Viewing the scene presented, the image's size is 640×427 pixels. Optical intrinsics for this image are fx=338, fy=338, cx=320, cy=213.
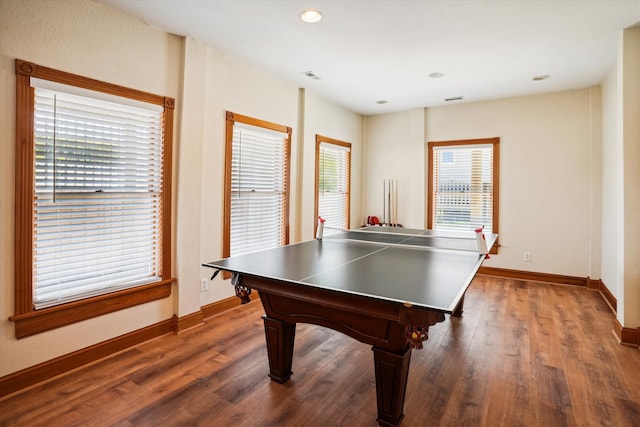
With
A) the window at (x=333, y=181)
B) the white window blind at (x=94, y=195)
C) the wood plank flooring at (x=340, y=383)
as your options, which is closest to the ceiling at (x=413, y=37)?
the white window blind at (x=94, y=195)

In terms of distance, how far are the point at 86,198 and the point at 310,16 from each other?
221cm

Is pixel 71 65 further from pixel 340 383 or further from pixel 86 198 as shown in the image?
pixel 340 383

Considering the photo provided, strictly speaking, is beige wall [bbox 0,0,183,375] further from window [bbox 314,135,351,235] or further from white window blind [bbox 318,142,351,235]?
white window blind [bbox 318,142,351,235]

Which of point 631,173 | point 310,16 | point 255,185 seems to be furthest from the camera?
point 255,185

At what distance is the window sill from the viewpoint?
2199 mm

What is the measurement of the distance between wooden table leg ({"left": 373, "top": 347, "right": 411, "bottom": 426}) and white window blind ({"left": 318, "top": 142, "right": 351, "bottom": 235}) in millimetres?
3378

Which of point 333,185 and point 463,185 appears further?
point 333,185

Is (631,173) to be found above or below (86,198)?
above

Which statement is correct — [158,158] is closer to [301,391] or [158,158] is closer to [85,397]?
[85,397]

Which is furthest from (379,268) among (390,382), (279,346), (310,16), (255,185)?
(255,185)

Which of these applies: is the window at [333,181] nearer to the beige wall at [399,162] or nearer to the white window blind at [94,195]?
the beige wall at [399,162]

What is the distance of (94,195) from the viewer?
2.53 meters

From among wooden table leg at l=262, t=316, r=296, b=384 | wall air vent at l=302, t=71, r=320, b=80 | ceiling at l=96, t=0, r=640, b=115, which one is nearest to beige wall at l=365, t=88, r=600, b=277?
ceiling at l=96, t=0, r=640, b=115

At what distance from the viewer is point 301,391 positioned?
216cm
